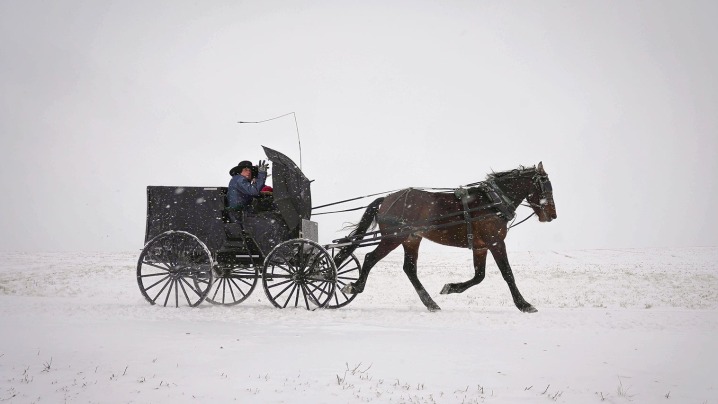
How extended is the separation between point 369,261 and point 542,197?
352cm

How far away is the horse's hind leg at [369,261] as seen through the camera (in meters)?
8.34

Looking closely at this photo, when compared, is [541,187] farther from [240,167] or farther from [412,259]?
[240,167]

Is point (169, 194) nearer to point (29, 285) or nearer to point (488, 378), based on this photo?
point (488, 378)

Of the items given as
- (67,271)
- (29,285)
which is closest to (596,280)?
(29,285)

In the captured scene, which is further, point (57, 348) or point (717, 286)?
point (717, 286)

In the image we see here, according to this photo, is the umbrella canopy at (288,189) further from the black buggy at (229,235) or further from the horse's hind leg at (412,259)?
the horse's hind leg at (412,259)

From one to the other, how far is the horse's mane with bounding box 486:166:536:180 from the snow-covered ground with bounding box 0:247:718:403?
8.45 feet

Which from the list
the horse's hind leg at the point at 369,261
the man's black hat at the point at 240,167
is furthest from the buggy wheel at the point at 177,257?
the horse's hind leg at the point at 369,261

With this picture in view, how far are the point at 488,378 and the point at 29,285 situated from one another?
17018 mm

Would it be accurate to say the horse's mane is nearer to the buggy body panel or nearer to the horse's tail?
the horse's tail

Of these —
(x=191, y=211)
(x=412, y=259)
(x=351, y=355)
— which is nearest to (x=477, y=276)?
(x=412, y=259)

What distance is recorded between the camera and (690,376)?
14.3ft

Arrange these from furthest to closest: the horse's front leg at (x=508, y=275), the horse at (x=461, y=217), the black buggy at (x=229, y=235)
Answer: the horse at (x=461, y=217) → the black buggy at (x=229, y=235) → the horse's front leg at (x=508, y=275)

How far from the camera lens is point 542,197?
8.38 metres
